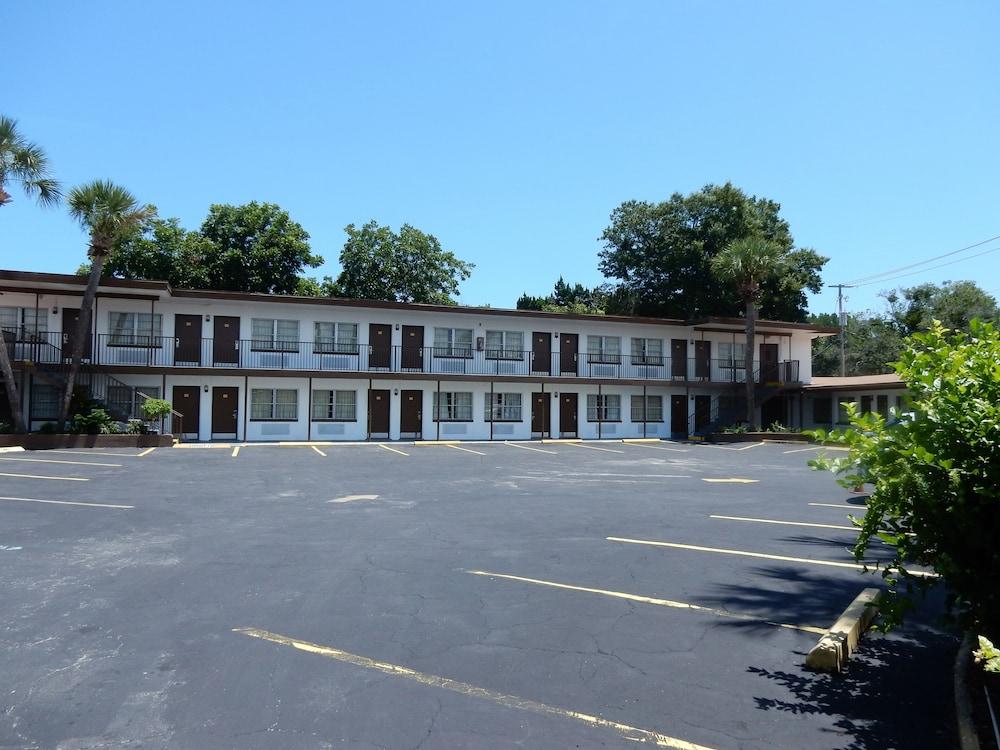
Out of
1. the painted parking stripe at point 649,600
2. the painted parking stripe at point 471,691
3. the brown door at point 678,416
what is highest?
the brown door at point 678,416

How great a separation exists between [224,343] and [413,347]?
7861mm

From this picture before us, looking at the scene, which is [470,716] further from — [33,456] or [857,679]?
[33,456]

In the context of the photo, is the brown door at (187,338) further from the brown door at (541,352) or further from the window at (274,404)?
the brown door at (541,352)

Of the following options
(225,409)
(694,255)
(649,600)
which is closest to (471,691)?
(649,600)

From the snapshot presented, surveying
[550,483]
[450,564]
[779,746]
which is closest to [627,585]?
[450,564]

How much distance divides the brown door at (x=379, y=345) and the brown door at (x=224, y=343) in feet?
17.8

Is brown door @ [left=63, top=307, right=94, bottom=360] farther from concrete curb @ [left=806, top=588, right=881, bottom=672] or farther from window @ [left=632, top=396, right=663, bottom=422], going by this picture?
concrete curb @ [left=806, top=588, right=881, bottom=672]

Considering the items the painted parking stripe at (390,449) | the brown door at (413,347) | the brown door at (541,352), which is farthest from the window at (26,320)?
the brown door at (541,352)

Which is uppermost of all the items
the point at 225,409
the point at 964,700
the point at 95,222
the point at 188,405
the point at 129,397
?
the point at 95,222

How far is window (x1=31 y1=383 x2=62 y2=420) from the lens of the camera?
25656 millimetres

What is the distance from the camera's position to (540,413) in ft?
106

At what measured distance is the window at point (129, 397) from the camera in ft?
86.6

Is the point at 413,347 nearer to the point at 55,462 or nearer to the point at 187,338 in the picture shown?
the point at 187,338

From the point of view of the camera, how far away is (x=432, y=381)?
30.4 meters
